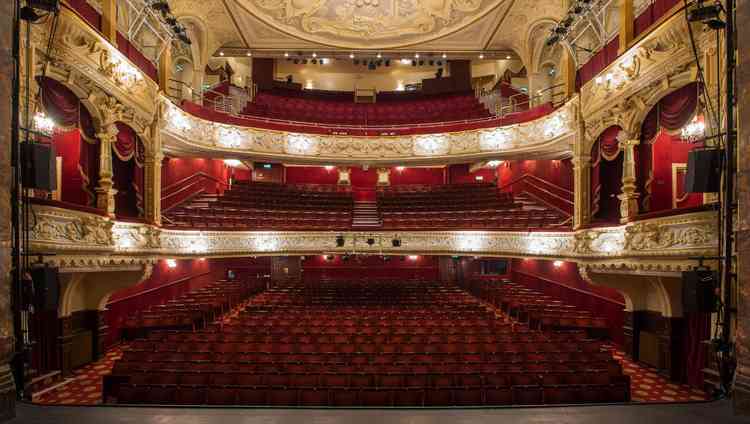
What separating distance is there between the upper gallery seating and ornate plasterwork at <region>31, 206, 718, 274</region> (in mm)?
426

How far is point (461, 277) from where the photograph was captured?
45.4ft

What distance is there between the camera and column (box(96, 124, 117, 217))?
21.0ft

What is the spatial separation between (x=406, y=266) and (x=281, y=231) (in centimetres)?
518

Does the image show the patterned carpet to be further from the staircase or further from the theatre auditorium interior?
the staircase

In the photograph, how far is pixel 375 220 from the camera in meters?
12.9

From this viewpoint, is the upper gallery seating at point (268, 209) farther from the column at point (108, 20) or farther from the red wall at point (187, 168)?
the column at point (108, 20)

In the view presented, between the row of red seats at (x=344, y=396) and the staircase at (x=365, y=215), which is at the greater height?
the staircase at (x=365, y=215)

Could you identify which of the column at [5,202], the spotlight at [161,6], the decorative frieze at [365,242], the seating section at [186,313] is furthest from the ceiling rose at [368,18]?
the column at [5,202]

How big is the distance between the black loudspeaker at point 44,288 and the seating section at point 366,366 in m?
1.49

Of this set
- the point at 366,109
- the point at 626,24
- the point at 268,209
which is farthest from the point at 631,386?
the point at 366,109

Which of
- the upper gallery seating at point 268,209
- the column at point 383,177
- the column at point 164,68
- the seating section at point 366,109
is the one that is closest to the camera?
the column at point 164,68

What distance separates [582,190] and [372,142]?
7100mm

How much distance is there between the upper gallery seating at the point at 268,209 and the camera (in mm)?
10438

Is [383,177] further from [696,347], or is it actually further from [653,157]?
[696,347]
